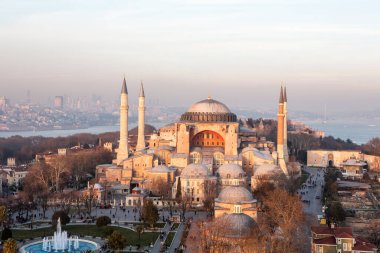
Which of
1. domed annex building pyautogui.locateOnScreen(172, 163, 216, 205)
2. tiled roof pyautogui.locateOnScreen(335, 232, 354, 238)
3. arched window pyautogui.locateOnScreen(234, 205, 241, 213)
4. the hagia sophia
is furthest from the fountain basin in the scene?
domed annex building pyautogui.locateOnScreen(172, 163, 216, 205)

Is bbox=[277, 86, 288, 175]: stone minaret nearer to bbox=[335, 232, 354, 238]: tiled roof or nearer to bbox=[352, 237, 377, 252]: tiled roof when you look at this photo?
bbox=[335, 232, 354, 238]: tiled roof

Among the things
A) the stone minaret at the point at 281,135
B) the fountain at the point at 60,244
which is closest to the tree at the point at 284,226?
the fountain at the point at 60,244

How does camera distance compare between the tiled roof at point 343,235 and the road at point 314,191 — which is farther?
the road at point 314,191

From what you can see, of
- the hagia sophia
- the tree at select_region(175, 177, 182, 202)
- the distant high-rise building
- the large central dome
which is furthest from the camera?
the distant high-rise building

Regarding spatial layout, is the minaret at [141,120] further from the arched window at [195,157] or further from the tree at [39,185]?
the tree at [39,185]

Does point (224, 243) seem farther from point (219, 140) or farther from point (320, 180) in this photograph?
point (320, 180)

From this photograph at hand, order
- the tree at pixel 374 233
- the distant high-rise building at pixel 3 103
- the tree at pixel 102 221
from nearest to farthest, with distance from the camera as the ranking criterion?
the tree at pixel 374 233
the tree at pixel 102 221
the distant high-rise building at pixel 3 103

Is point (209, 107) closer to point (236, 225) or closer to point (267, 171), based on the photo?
point (267, 171)
